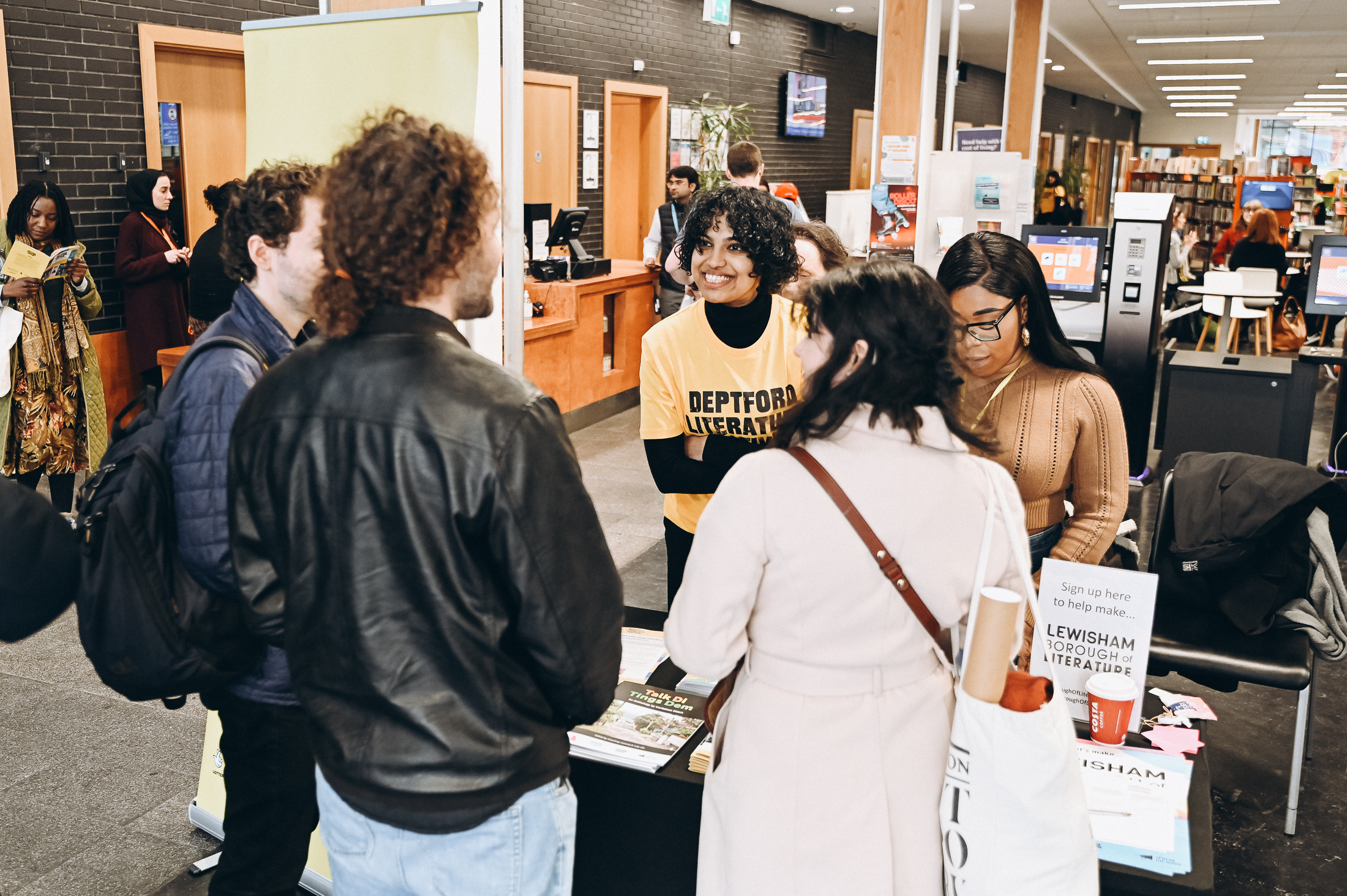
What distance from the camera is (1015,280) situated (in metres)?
2.19

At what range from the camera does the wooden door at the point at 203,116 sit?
250 inches

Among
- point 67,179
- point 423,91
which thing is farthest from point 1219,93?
point 423,91

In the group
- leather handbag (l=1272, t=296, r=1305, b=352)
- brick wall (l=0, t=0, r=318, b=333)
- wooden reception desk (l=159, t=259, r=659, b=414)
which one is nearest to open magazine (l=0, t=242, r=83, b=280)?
wooden reception desk (l=159, t=259, r=659, b=414)

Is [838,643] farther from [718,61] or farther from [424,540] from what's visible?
[718,61]

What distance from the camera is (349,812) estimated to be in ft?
4.23

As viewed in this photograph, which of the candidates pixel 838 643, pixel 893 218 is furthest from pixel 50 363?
pixel 893 218

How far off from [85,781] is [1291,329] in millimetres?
10695

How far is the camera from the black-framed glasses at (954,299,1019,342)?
7.23ft

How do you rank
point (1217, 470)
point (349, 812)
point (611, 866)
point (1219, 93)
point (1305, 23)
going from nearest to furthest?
point (349, 812)
point (611, 866)
point (1217, 470)
point (1305, 23)
point (1219, 93)

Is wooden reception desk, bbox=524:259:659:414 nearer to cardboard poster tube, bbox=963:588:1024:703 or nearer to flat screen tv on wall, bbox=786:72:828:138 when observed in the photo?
cardboard poster tube, bbox=963:588:1024:703

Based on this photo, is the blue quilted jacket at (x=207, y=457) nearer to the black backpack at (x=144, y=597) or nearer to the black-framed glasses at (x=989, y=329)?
the black backpack at (x=144, y=597)

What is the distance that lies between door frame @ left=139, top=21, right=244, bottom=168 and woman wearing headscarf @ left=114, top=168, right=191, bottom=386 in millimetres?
170

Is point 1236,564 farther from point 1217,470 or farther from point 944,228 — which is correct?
point 944,228

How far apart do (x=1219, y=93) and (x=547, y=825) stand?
80.3 ft
